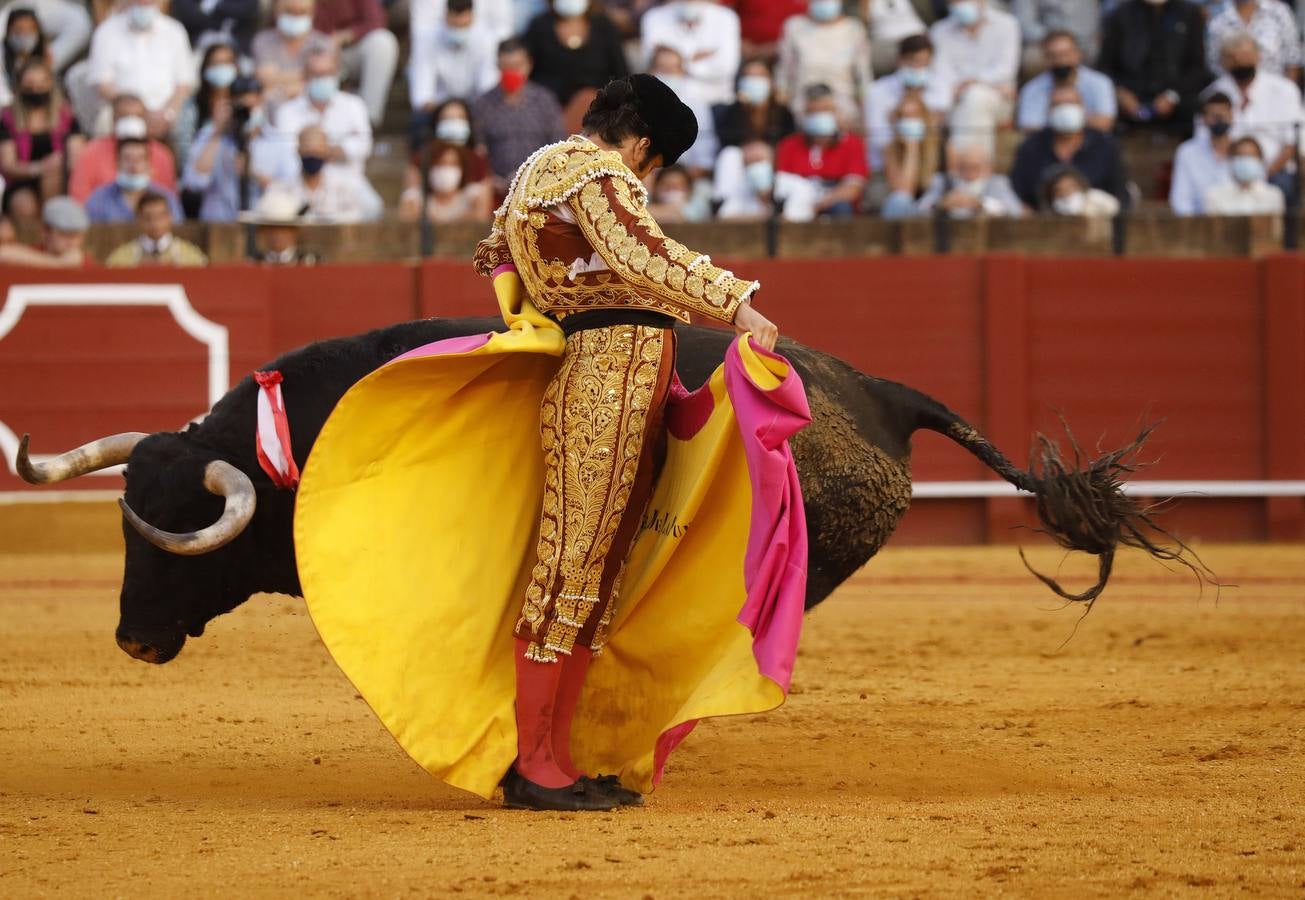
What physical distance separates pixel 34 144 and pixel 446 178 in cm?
197

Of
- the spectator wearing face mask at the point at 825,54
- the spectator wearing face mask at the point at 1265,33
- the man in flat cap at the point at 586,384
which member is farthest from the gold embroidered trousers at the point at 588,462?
the spectator wearing face mask at the point at 1265,33

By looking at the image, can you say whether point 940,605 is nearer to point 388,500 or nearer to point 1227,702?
point 1227,702

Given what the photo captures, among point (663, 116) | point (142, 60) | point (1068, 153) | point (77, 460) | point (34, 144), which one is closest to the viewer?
point (663, 116)

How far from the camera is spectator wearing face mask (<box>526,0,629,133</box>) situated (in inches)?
359

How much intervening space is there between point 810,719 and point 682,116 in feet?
5.71

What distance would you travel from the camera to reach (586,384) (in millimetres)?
3305

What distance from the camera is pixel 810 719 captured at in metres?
4.51

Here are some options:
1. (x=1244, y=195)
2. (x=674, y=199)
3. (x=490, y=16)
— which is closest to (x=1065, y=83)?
(x=1244, y=195)

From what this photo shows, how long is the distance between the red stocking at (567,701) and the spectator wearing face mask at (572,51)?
19.5 ft

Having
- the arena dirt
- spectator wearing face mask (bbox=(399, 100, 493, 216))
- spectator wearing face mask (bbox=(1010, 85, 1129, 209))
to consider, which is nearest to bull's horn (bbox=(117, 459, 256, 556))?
the arena dirt

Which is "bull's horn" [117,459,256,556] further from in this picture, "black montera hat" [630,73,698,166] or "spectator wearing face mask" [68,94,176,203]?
"spectator wearing face mask" [68,94,176,203]

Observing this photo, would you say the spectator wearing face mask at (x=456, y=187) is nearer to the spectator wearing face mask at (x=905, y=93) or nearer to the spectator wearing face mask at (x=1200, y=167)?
the spectator wearing face mask at (x=905, y=93)

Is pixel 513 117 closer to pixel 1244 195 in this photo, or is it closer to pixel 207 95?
pixel 207 95

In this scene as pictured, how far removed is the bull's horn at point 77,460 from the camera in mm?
3537
